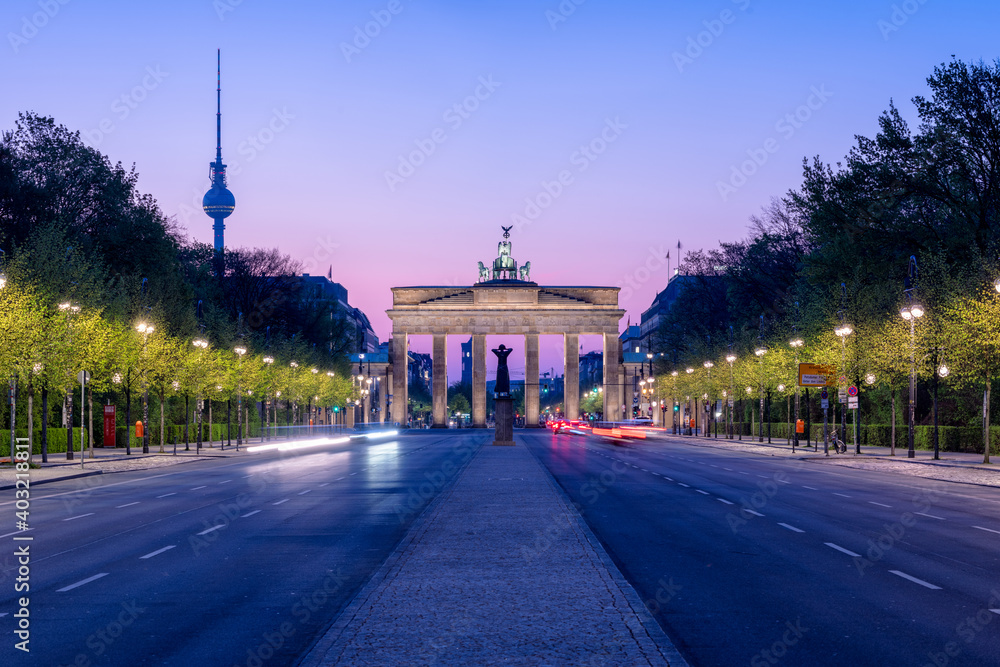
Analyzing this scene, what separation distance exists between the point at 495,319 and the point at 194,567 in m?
135

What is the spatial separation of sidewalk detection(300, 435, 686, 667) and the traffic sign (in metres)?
39.4

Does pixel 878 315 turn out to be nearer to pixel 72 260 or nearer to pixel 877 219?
pixel 877 219

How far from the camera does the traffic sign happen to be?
55.1 metres

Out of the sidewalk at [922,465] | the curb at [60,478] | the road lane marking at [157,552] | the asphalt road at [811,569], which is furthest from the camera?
the sidewalk at [922,465]

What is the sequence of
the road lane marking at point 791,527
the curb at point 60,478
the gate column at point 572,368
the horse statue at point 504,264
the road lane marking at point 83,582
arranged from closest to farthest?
the road lane marking at point 83,582, the road lane marking at point 791,527, the curb at point 60,478, the gate column at point 572,368, the horse statue at point 504,264

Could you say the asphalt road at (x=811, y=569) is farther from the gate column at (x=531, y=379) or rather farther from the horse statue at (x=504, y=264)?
the horse statue at (x=504, y=264)

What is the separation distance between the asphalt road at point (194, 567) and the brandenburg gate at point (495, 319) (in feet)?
387

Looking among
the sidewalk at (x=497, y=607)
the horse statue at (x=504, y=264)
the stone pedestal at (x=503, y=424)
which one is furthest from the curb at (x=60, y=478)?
the horse statue at (x=504, y=264)

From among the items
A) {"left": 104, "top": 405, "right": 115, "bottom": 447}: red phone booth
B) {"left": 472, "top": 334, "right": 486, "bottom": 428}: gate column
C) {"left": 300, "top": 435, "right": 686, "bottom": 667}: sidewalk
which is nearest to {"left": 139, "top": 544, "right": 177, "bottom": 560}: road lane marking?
{"left": 300, "top": 435, "right": 686, "bottom": 667}: sidewalk

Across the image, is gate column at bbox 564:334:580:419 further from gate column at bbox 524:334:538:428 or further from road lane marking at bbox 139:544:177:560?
road lane marking at bbox 139:544:177:560

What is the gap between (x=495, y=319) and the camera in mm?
149500

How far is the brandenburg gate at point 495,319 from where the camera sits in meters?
148

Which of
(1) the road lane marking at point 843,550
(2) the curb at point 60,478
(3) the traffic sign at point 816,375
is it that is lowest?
(2) the curb at point 60,478

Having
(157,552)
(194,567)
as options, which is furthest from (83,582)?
(157,552)
